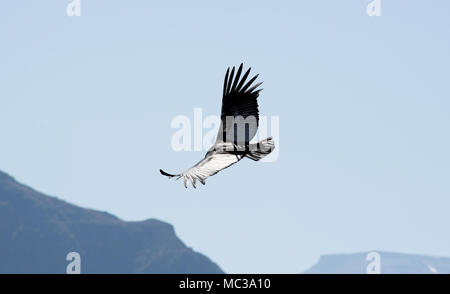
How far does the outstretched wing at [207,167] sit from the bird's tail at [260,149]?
0.62 metres

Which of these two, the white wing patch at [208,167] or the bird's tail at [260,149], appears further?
the bird's tail at [260,149]

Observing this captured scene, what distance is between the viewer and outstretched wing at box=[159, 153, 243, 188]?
1956 centimetres

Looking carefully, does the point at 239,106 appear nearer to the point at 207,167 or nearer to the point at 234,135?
the point at 234,135

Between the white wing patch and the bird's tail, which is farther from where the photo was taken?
the bird's tail

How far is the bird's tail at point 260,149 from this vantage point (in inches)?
858

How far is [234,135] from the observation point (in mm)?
23000

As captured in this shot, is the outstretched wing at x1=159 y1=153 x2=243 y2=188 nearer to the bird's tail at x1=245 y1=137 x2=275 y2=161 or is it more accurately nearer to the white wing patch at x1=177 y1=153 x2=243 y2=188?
the white wing patch at x1=177 y1=153 x2=243 y2=188

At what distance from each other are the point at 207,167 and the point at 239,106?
224 inches

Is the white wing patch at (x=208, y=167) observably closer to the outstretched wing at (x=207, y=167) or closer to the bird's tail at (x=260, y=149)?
the outstretched wing at (x=207, y=167)

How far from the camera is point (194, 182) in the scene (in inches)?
758
